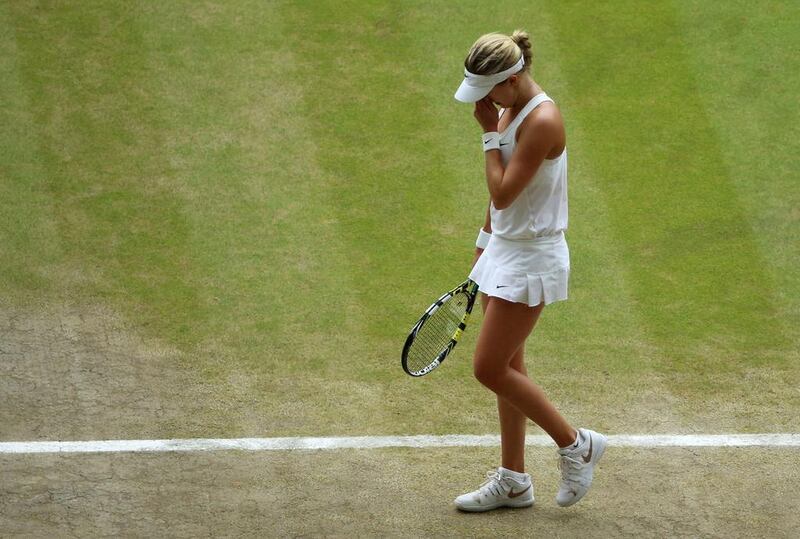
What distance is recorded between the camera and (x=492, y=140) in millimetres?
5770

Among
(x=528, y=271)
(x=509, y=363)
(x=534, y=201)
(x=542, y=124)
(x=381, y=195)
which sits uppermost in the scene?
(x=542, y=124)

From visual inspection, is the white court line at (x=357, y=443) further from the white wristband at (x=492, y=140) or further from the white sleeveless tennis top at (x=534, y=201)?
the white wristband at (x=492, y=140)

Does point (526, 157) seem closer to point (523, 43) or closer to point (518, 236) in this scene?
point (518, 236)

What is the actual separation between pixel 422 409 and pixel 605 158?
3266mm

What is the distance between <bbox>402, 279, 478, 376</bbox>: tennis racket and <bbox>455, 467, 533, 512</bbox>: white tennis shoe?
648mm

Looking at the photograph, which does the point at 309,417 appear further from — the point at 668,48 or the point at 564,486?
the point at 668,48

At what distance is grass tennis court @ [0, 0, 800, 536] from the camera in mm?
6492

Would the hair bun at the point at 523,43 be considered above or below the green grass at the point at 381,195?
above

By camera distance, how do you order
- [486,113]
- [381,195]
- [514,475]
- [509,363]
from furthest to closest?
1. [381,195]
2. [514,475]
3. [509,363]
4. [486,113]

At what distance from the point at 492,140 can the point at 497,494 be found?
5.77ft

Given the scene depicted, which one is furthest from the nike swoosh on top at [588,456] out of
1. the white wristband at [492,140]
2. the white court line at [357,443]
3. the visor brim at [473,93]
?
the visor brim at [473,93]

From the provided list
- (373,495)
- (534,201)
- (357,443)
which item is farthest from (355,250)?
(534,201)

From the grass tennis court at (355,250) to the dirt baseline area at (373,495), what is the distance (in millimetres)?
18

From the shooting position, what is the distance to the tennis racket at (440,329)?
6062mm
